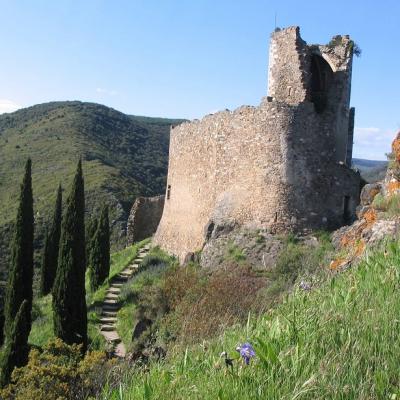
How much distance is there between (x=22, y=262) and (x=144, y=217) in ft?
40.8

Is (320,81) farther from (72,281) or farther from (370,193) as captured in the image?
(72,281)

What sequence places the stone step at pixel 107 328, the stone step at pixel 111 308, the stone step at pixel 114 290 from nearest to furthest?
the stone step at pixel 107 328, the stone step at pixel 111 308, the stone step at pixel 114 290

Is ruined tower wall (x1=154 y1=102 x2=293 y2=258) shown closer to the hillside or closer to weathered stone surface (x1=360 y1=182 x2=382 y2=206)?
the hillside

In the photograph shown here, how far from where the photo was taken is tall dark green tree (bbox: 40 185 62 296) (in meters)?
27.2

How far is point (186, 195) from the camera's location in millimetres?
22266

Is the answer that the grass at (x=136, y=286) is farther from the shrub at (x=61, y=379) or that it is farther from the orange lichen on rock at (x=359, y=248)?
the orange lichen on rock at (x=359, y=248)

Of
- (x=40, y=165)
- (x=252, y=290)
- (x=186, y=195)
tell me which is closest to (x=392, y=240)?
(x=252, y=290)

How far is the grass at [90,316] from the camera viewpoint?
56.2 ft

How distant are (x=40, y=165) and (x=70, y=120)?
2059cm

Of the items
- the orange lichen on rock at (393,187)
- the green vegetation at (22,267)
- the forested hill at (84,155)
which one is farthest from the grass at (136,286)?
the forested hill at (84,155)

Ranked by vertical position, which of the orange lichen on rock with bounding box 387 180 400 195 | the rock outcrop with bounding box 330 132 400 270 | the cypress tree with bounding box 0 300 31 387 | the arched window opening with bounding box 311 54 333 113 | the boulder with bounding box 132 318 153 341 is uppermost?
the arched window opening with bounding box 311 54 333 113

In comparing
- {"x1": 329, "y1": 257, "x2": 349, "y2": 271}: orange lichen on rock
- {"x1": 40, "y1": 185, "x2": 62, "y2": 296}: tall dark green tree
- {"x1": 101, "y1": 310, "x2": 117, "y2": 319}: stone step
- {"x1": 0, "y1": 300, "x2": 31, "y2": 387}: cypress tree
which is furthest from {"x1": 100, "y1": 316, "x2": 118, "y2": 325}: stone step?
{"x1": 329, "y1": 257, "x2": 349, "y2": 271}: orange lichen on rock

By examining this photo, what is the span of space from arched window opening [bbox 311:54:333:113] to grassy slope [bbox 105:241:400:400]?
1298cm

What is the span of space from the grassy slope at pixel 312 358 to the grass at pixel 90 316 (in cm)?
1136
